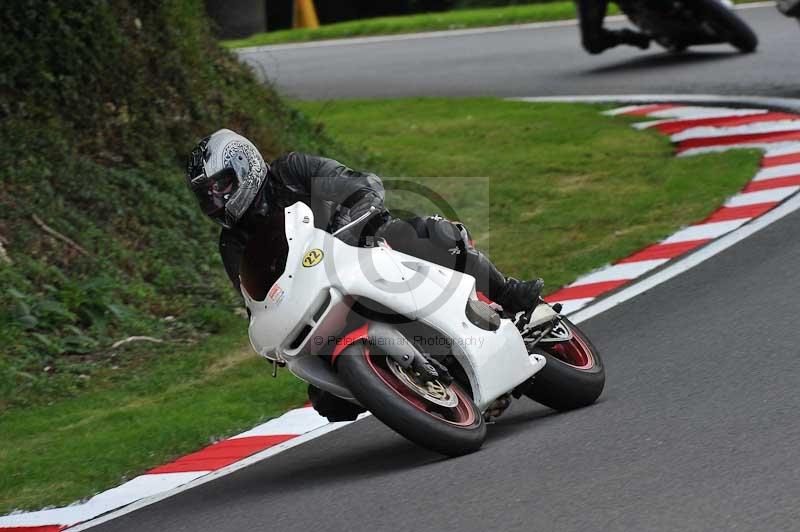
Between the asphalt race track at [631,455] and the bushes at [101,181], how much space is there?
2920 millimetres

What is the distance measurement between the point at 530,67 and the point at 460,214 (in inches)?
277

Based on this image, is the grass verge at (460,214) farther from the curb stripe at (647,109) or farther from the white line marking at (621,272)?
the curb stripe at (647,109)

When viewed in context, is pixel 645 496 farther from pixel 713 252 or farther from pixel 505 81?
pixel 505 81

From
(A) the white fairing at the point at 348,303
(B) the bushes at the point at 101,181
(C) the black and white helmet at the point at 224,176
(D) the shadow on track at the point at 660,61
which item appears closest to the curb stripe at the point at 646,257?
(A) the white fairing at the point at 348,303

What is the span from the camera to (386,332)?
5.77 metres

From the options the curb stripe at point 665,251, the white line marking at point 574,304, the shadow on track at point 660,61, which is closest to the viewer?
the white line marking at point 574,304

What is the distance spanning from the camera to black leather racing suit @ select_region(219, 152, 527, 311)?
6.06 meters

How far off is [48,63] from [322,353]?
6204 millimetres

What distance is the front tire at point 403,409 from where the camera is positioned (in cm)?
553

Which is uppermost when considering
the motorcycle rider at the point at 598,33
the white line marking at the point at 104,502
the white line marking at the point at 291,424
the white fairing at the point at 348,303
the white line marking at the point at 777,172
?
the white fairing at the point at 348,303

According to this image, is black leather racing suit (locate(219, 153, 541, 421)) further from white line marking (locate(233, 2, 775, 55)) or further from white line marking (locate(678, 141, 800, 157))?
white line marking (locate(233, 2, 775, 55))

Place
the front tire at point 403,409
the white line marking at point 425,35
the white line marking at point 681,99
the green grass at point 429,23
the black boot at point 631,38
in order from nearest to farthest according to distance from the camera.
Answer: the front tire at point 403,409
the white line marking at point 681,99
the black boot at point 631,38
the white line marking at point 425,35
the green grass at point 429,23

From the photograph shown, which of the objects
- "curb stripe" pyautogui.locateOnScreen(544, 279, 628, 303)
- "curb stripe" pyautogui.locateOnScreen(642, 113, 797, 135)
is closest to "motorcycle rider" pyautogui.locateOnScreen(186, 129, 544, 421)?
"curb stripe" pyautogui.locateOnScreen(544, 279, 628, 303)

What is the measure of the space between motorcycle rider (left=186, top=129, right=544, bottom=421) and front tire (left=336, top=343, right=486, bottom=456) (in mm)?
532
